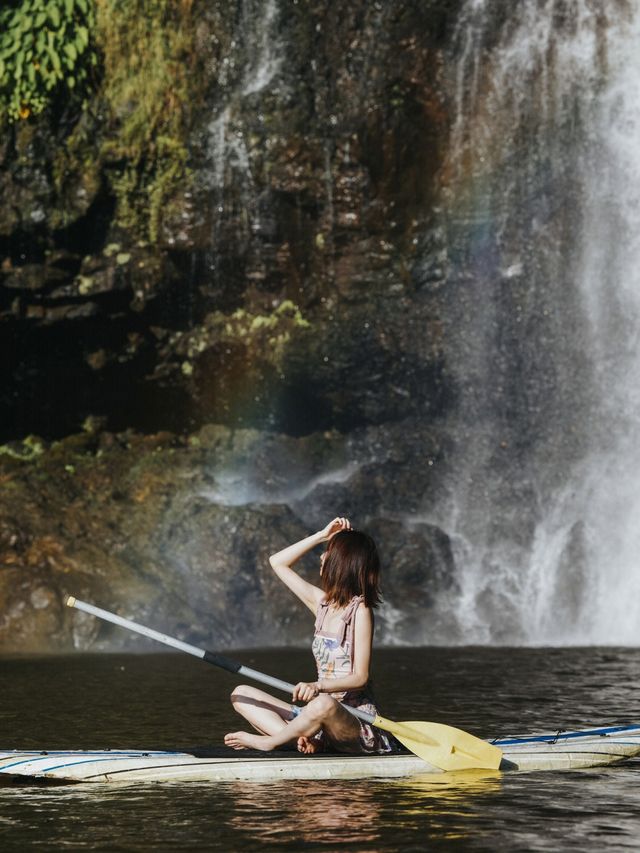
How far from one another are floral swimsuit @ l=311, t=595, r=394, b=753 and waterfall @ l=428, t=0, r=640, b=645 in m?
11.4

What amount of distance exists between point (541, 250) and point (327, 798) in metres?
13.8

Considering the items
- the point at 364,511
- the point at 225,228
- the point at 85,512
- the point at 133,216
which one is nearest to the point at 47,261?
the point at 133,216

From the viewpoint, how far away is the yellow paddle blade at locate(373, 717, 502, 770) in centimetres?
675

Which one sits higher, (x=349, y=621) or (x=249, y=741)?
(x=349, y=621)

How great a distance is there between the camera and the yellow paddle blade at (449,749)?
6746 mm

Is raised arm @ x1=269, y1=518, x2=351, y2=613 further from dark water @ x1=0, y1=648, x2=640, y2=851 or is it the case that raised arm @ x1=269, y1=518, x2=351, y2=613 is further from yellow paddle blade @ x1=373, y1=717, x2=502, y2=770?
dark water @ x1=0, y1=648, x2=640, y2=851

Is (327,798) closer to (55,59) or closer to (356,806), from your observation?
(356,806)

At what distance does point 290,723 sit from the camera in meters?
6.67

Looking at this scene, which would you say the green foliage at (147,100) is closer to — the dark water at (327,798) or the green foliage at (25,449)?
the green foliage at (25,449)

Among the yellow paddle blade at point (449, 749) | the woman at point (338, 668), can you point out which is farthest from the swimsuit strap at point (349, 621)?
the yellow paddle blade at point (449, 749)

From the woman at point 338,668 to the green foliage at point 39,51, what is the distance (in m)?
12.9

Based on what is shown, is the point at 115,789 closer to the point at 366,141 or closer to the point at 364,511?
the point at 364,511

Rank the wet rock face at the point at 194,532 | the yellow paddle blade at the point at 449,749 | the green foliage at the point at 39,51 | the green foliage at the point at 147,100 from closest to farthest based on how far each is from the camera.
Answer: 1. the yellow paddle blade at the point at 449,749
2. the wet rock face at the point at 194,532
3. the green foliage at the point at 39,51
4. the green foliage at the point at 147,100

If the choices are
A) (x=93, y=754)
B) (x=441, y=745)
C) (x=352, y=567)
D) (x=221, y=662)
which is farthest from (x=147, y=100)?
(x=441, y=745)
